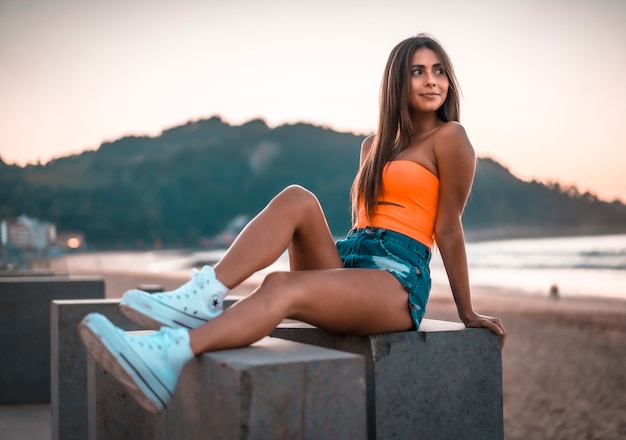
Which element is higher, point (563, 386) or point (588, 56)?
point (588, 56)

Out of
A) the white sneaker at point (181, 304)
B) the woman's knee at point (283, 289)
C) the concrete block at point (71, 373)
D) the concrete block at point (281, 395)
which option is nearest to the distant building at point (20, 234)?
the concrete block at point (71, 373)

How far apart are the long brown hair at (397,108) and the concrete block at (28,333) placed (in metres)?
2.65

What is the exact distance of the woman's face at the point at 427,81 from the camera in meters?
2.70

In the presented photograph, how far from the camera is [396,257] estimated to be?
7.97ft

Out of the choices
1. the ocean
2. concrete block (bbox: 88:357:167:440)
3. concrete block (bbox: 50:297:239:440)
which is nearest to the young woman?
concrete block (bbox: 88:357:167:440)

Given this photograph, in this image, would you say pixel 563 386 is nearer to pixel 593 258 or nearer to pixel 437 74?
pixel 437 74

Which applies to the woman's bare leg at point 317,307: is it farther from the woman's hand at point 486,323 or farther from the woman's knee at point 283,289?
the woman's hand at point 486,323

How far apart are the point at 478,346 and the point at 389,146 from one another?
31.4 inches

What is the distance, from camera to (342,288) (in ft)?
7.04

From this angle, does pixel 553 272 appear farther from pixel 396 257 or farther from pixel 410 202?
pixel 396 257

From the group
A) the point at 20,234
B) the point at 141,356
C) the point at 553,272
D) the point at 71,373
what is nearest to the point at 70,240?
the point at 20,234

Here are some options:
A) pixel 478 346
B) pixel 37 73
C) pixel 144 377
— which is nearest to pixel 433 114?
pixel 478 346

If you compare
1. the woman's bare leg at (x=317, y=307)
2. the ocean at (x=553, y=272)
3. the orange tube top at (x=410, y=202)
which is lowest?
the ocean at (x=553, y=272)

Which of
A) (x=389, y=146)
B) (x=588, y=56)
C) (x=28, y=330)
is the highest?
(x=588, y=56)
